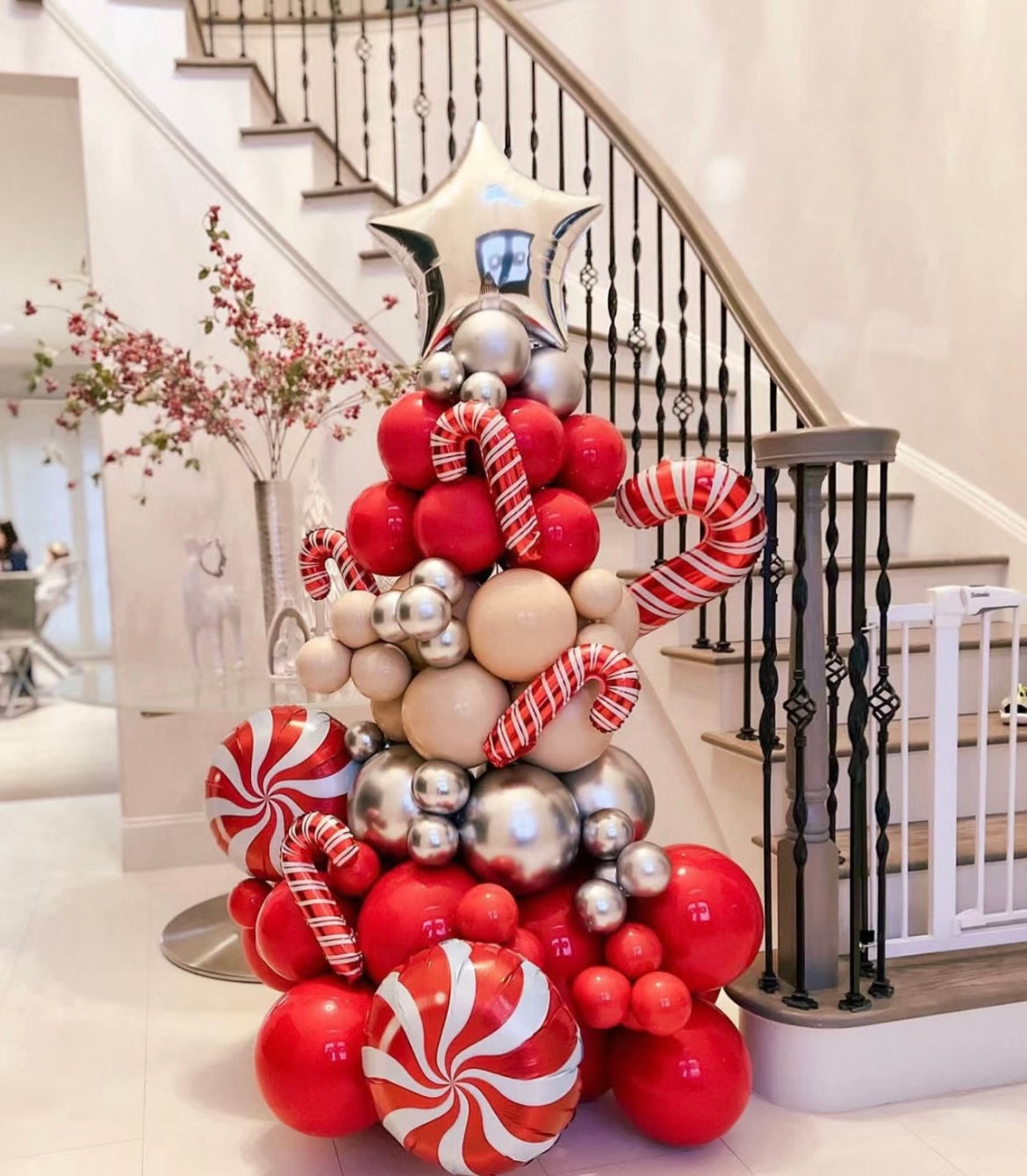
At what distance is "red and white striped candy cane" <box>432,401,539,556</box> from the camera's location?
67.5 inches

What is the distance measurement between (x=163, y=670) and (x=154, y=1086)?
46.5 inches

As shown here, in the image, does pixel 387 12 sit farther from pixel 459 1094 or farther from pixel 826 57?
pixel 459 1094

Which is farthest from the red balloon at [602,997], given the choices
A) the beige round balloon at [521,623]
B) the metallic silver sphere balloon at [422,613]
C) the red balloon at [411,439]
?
the red balloon at [411,439]

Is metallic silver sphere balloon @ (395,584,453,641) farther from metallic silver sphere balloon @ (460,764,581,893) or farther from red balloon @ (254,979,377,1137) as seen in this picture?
red balloon @ (254,979,377,1137)

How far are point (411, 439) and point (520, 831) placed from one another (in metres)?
0.66

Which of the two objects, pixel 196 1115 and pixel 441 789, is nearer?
pixel 441 789

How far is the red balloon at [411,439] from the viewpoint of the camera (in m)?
1.79

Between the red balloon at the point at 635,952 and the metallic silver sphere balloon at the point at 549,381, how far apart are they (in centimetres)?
87

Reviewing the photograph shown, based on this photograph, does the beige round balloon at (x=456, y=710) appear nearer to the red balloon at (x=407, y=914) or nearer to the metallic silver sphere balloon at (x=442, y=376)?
the red balloon at (x=407, y=914)

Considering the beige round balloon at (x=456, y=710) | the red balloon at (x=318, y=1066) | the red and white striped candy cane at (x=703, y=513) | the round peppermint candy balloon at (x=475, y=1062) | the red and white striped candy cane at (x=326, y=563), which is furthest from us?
the red and white striped candy cane at (x=326, y=563)

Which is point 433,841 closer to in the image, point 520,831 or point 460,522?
point 520,831

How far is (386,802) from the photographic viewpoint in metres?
1.81

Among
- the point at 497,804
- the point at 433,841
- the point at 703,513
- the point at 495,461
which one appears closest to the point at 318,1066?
the point at 433,841

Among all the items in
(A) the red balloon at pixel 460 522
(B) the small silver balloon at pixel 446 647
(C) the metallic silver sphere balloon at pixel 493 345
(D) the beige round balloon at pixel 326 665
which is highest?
(C) the metallic silver sphere balloon at pixel 493 345
